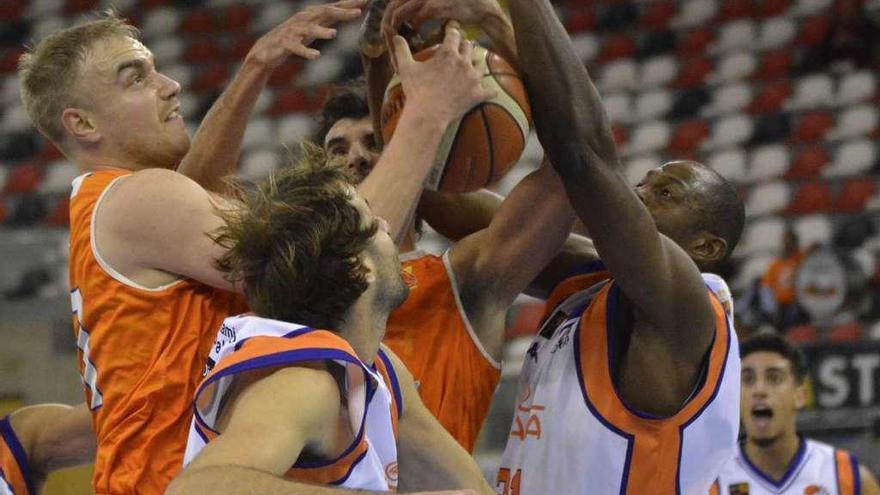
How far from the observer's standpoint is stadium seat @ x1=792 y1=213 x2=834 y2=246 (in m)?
11.7

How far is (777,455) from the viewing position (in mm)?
7543

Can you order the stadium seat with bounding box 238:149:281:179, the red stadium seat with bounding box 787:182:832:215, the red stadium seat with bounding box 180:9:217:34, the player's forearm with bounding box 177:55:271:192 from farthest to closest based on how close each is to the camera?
1. the red stadium seat with bounding box 180:9:217:34
2. the stadium seat with bounding box 238:149:281:179
3. the red stadium seat with bounding box 787:182:832:215
4. the player's forearm with bounding box 177:55:271:192

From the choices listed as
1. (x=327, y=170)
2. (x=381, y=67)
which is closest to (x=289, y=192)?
(x=327, y=170)

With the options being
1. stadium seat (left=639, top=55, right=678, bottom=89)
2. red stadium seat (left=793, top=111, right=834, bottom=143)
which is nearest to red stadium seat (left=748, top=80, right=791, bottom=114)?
red stadium seat (left=793, top=111, right=834, bottom=143)

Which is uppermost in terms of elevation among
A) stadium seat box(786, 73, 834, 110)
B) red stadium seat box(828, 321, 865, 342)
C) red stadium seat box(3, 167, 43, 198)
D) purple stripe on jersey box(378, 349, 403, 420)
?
stadium seat box(786, 73, 834, 110)

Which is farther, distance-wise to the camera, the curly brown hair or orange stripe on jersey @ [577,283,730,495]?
orange stripe on jersey @ [577,283,730,495]

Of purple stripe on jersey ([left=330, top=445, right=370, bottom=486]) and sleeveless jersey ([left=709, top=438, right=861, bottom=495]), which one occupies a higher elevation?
purple stripe on jersey ([left=330, top=445, right=370, bottom=486])

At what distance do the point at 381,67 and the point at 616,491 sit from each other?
127 centimetres

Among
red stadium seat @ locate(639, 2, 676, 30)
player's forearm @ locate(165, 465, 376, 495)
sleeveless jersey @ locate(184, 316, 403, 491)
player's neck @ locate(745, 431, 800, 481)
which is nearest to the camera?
player's forearm @ locate(165, 465, 376, 495)

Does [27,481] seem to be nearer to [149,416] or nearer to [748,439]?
[149,416]

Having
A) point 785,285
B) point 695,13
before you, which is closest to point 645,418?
point 785,285

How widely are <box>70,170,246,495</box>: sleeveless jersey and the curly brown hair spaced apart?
1.76 feet

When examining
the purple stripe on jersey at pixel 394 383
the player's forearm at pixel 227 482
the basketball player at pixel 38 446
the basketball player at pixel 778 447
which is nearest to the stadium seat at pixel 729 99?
the basketball player at pixel 778 447

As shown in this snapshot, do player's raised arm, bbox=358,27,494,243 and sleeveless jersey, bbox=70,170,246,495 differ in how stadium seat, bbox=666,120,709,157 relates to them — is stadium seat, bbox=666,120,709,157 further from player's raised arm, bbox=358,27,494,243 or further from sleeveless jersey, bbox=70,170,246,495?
sleeveless jersey, bbox=70,170,246,495
